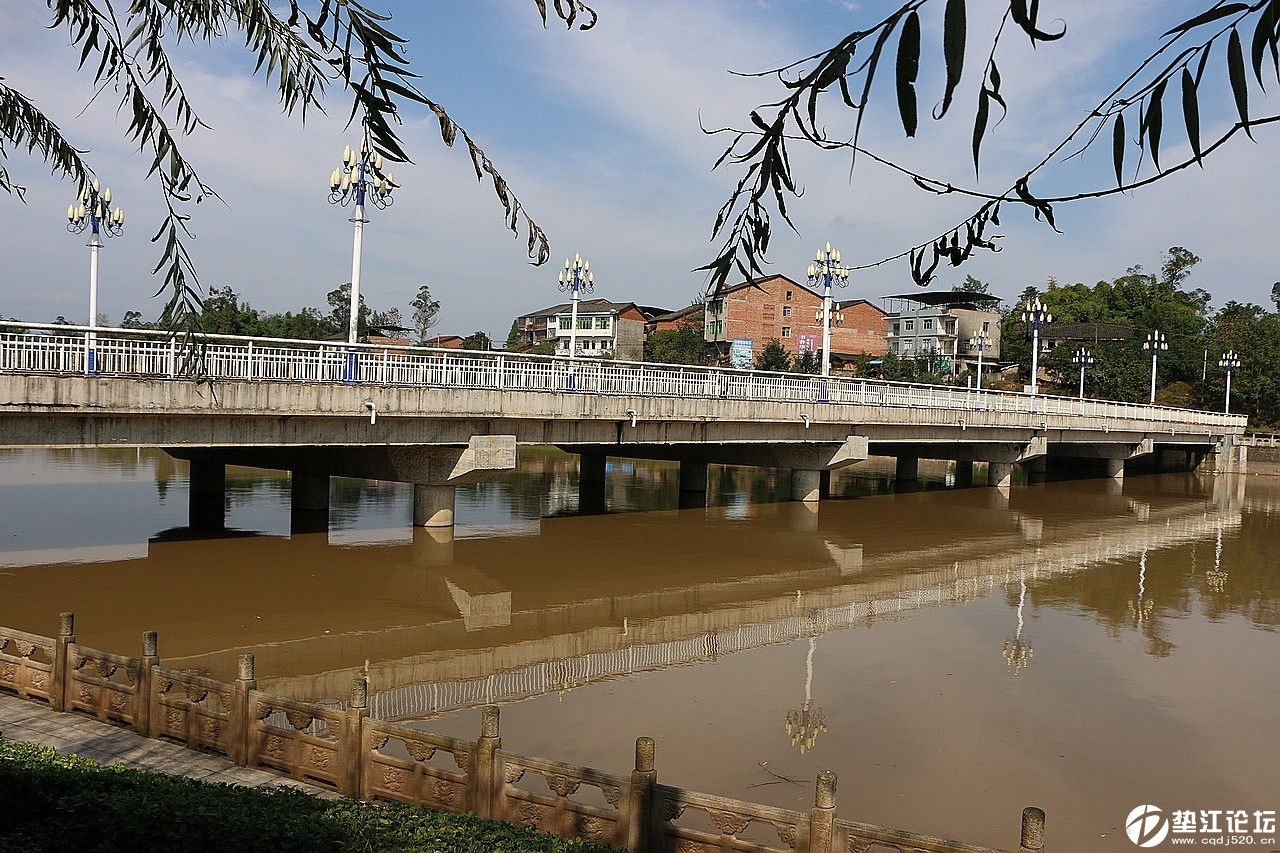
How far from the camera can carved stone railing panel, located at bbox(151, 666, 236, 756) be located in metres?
7.20

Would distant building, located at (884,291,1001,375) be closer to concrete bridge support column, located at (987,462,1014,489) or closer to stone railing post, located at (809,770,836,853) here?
concrete bridge support column, located at (987,462,1014,489)

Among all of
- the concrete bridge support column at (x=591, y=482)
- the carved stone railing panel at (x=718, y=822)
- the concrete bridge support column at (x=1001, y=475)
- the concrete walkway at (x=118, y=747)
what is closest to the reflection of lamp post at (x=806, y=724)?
the carved stone railing panel at (x=718, y=822)

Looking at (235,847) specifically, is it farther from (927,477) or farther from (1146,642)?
(927,477)

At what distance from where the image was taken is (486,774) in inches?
242

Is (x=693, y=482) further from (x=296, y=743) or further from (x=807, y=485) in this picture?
(x=296, y=743)

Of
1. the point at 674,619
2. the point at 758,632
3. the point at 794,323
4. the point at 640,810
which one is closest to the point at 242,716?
the point at 640,810

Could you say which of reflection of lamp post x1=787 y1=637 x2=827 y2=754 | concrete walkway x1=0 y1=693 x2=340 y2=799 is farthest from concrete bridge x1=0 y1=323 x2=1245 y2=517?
reflection of lamp post x1=787 y1=637 x2=827 y2=754

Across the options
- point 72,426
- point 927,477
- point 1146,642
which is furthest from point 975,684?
point 927,477

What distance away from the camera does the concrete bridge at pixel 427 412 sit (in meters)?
15.3

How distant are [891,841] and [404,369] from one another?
1600 centimetres

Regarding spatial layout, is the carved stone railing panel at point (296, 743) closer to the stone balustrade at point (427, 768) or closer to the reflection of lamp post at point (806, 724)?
the stone balustrade at point (427, 768)

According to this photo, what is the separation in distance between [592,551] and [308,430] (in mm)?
6929

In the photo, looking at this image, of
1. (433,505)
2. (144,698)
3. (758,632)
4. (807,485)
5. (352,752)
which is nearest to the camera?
(352,752)

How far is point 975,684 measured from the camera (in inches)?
494
